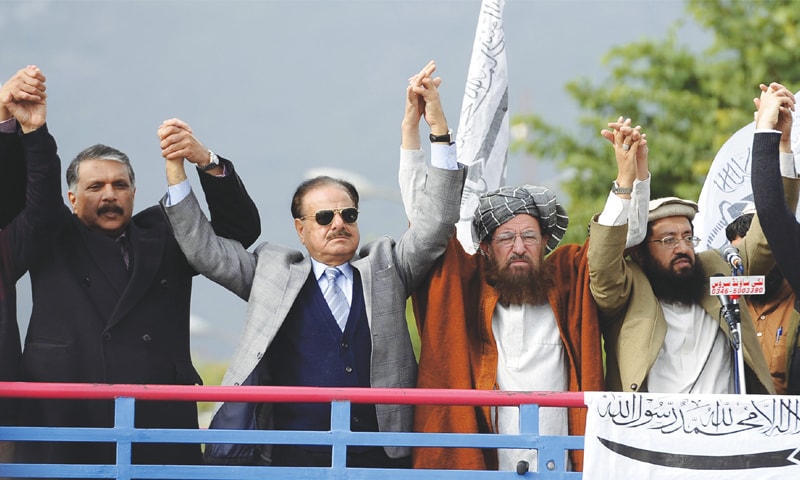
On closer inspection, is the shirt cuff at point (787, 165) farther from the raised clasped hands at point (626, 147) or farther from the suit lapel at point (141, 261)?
the suit lapel at point (141, 261)

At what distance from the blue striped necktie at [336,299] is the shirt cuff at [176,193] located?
0.70m

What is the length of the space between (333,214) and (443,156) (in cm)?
54

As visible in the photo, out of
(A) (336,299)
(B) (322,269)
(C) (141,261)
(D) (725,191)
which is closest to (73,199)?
(C) (141,261)

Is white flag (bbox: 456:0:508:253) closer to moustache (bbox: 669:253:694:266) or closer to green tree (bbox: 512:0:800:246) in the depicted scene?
moustache (bbox: 669:253:694:266)

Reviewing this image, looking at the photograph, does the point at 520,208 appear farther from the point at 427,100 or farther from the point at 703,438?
the point at 703,438

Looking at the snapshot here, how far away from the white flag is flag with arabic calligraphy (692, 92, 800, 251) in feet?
4.07

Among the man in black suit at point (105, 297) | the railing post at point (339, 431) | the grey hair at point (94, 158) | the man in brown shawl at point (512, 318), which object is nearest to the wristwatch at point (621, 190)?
the man in brown shawl at point (512, 318)

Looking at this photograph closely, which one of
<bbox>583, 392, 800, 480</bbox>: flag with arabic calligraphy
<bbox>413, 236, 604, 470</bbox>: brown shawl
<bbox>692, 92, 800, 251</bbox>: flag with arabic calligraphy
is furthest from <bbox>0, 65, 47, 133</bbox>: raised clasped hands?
<bbox>692, 92, 800, 251</bbox>: flag with arabic calligraphy

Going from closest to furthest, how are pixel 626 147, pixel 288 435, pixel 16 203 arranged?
pixel 288 435 → pixel 16 203 → pixel 626 147

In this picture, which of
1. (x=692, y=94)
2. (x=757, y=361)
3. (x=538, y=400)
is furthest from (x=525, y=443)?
(x=692, y=94)

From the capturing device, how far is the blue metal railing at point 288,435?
→ 4457 millimetres

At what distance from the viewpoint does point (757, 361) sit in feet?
16.7

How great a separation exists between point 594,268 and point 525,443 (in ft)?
2.90

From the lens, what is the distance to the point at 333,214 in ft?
16.9
